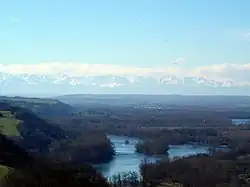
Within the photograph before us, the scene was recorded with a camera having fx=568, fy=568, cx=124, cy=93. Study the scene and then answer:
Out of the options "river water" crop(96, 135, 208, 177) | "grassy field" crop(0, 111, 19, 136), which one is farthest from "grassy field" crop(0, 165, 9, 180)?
"grassy field" crop(0, 111, 19, 136)

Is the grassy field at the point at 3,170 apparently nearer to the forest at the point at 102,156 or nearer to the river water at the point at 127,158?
the forest at the point at 102,156

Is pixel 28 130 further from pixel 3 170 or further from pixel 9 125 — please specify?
pixel 3 170

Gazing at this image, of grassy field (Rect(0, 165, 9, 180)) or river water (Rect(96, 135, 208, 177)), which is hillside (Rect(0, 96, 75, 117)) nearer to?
river water (Rect(96, 135, 208, 177))

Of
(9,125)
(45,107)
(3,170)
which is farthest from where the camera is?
(45,107)

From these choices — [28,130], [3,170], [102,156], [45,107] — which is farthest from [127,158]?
[45,107]

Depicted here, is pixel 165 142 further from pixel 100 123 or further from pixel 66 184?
pixel 66 184

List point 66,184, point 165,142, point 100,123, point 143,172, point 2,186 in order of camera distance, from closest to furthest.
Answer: point 2,186
point 66,184
point 143,172
point 165,142
point 100,123

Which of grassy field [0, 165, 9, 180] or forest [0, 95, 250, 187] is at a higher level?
grassy field [0, 165, 9, 180]

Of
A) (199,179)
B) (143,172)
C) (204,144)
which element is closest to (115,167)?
(143,172)
